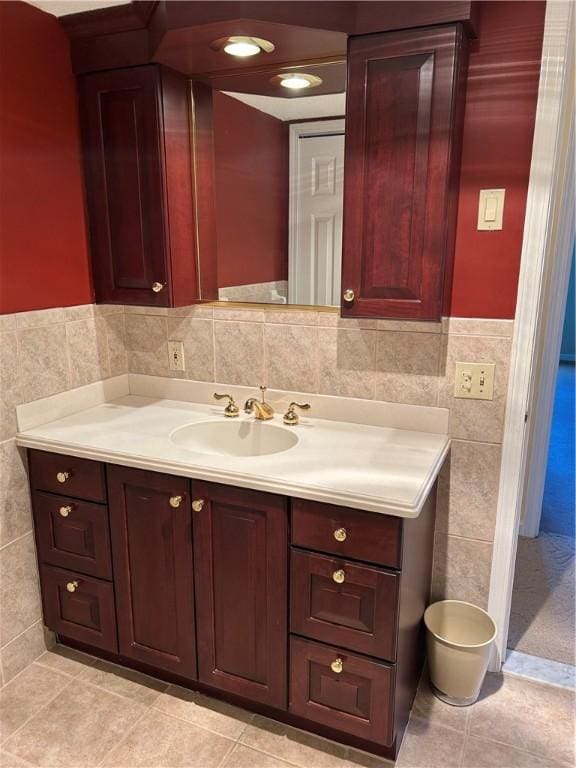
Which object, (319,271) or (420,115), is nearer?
(420,115)

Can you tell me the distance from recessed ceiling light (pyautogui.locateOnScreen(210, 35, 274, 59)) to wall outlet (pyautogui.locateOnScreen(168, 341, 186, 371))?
1.03 meters

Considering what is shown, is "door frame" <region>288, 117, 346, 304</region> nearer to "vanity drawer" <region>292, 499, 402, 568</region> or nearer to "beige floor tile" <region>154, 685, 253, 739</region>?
"vanity drawer" <region>292, 499, 402, 568</region>

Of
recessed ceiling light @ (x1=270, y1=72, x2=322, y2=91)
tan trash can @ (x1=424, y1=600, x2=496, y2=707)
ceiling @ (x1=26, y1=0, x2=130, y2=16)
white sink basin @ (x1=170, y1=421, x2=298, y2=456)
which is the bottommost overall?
tan trash can @ (x1=424, y1=600, x2=496, y2=707)

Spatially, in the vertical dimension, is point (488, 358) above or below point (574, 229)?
below

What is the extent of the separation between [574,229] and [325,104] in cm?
151

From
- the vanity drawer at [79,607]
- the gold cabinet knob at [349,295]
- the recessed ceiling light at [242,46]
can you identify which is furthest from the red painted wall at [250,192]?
the vanity drawer at [79,607]

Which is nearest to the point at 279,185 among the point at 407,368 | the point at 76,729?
the point at 407,368

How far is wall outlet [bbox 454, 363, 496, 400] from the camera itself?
6.01ft

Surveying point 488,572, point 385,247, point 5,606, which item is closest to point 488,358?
point 385,247

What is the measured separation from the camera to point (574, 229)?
273 centimetres

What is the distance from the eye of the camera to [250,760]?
169 centimetres

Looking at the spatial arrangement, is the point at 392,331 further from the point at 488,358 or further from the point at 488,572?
the point at 488,572

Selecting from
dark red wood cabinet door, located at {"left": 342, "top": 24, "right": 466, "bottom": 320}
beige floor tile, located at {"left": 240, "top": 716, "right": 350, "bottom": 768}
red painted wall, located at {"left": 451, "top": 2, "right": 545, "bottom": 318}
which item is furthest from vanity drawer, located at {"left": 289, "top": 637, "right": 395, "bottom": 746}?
red painted wall, located at {"left": 451, "top": 2, "right": 545, "bottom": 318}

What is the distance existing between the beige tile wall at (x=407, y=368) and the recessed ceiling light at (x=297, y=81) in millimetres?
750
